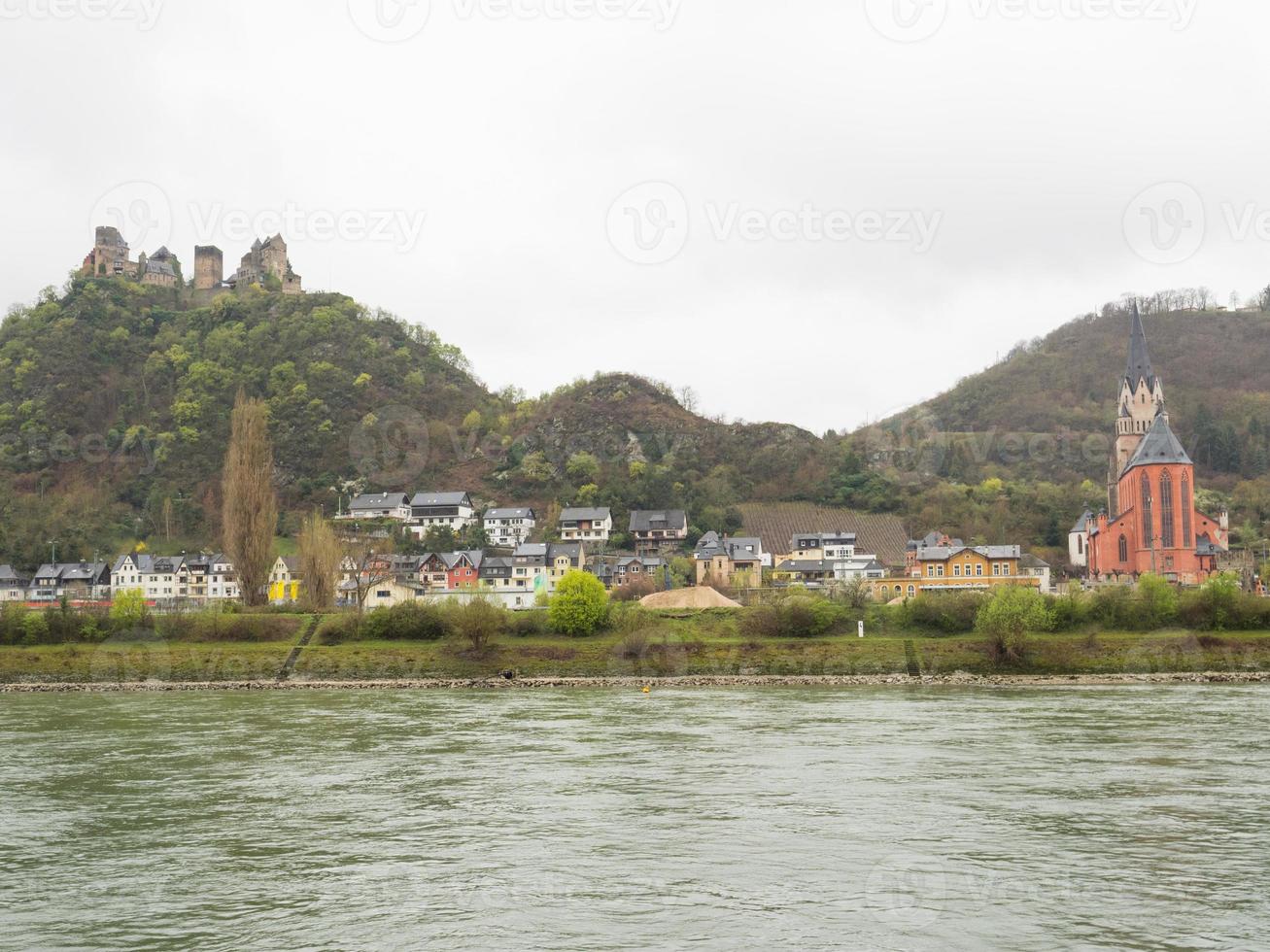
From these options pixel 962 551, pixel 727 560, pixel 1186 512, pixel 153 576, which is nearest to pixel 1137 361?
pixel 1186 512

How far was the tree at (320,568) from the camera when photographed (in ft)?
253

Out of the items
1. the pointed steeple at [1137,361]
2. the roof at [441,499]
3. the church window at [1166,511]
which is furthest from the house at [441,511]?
the pointed steeple at [1137,361]

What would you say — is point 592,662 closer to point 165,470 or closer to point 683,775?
point 683,775

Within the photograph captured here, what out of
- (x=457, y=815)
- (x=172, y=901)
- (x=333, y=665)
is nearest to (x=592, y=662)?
(x=333, y=665)

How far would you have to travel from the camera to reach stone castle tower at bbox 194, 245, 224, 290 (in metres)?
194

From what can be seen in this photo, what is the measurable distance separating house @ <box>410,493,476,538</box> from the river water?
279ft

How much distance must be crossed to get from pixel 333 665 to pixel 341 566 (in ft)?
56.2

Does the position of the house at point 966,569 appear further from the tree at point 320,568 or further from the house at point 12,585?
the house at point 12,585

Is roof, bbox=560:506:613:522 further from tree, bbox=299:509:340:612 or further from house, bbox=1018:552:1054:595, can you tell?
tree, bbox=299:509:340:612

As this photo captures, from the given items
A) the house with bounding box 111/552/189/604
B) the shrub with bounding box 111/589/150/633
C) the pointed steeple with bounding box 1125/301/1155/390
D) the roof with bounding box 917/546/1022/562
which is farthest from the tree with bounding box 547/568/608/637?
the pointed steeple with bounding box 1125/301/1155/390

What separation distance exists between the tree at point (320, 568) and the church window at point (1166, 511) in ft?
206

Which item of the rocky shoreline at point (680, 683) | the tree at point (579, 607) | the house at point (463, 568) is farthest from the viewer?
the house at point (463, 568)

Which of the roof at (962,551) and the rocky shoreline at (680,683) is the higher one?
the roof at (962,551)

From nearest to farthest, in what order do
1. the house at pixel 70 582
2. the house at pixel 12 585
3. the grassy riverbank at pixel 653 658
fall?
the grassy riverbank at pixel 653 658, the house at pixel 70 582, the house at pixel 12 585
